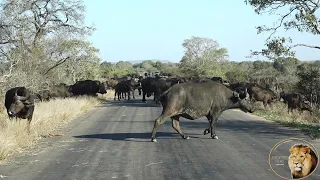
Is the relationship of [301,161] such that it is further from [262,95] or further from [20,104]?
[262,95]

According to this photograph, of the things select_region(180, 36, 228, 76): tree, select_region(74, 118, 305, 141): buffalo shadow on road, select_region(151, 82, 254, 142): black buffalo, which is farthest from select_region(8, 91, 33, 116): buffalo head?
select_region(180, 36, 228, 76): tree

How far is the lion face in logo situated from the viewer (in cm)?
481

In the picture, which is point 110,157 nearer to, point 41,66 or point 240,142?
point 240,142

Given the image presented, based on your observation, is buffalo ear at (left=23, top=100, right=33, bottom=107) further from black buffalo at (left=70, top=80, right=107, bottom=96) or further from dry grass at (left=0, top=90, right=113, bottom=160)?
black buffalo at (left=70, top=80, right=107, bottom=96)

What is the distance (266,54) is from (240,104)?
7.42 meters

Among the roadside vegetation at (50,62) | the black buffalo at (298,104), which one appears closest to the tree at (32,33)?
the roadside vegetation at (50,62)

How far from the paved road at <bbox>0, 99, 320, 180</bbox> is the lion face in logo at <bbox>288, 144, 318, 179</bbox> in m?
3.40

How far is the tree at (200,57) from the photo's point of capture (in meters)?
70.4

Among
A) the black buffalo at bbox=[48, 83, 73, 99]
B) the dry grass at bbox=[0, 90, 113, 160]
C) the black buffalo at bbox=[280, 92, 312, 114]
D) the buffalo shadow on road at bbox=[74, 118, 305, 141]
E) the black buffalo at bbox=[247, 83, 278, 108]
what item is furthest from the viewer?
the black buffalo at bbox=[48, 83, 73, 99]

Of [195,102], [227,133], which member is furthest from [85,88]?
[195,102]

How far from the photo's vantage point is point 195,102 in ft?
44.7

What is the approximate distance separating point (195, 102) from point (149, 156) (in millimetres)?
3446

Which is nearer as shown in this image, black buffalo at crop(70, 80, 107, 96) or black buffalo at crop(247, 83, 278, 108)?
black buffalo at crop(247, 83, 278, 108)

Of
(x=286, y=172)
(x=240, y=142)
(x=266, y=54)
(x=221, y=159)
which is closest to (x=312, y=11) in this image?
(x=266, y=54)
